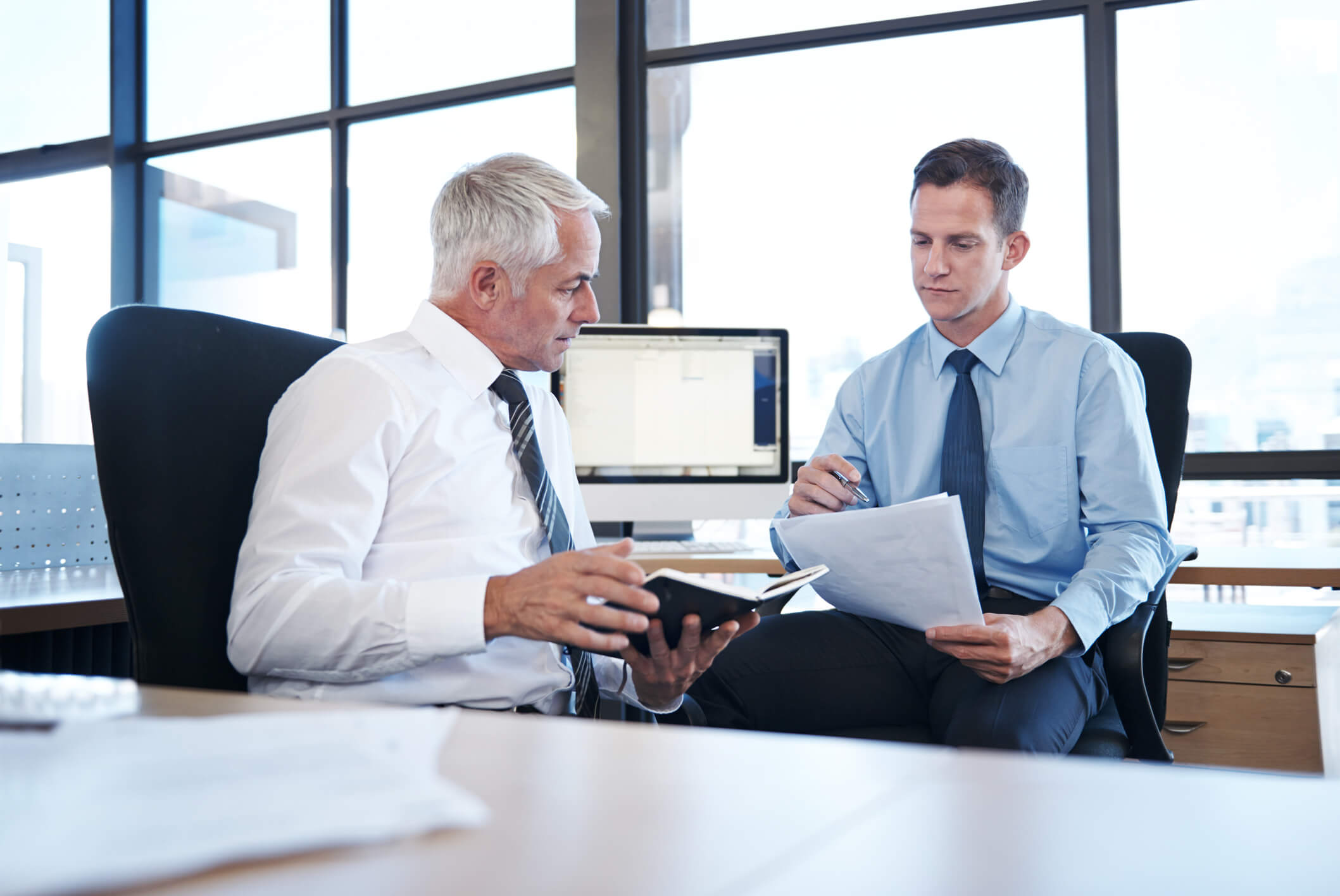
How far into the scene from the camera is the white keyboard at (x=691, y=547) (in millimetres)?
2223

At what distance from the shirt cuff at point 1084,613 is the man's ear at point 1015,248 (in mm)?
→ 640

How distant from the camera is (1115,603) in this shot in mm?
1433

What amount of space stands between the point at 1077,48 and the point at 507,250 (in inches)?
92.2

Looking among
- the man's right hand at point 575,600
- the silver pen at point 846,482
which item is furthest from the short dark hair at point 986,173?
the man's right hand at point 575,600

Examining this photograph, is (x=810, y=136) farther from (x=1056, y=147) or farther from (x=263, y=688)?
(x=263, y=688)

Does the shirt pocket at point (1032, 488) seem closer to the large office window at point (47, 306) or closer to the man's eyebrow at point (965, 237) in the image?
the man's eyebrow at point (965, 237)

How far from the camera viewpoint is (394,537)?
124 cm

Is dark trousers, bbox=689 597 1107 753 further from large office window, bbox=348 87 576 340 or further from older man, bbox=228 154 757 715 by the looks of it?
large office window, bbox=348 87 576 340

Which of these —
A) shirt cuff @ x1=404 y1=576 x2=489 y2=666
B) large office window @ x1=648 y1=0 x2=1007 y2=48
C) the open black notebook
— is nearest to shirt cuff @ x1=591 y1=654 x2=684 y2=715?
the open black notebook

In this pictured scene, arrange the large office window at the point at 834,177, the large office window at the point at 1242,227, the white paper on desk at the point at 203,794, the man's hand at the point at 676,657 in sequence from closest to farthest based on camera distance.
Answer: the white paper on desk at the point at 203,794
the man's hand at the point at 676,657
the large office window at the point at 1242,227
the large office window at the point at 834,177

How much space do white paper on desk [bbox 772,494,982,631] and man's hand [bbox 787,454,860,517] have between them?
0.15 m

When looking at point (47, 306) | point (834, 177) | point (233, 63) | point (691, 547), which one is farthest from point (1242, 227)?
point (47, 306)

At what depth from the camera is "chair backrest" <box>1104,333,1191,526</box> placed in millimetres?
1630

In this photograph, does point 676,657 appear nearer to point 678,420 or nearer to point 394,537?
point 394,537
